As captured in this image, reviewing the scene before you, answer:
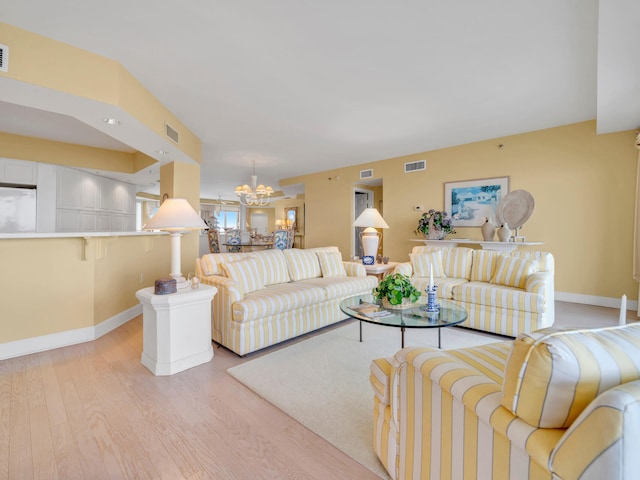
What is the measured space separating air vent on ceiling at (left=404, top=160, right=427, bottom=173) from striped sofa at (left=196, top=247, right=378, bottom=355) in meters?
3.18

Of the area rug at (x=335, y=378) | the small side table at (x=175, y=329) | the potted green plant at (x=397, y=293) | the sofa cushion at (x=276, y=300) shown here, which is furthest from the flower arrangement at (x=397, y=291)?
the small side table at (x=175, y=329)

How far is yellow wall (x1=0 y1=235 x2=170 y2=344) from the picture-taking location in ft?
8.59

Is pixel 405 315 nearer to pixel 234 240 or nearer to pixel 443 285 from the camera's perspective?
pixel 443 285

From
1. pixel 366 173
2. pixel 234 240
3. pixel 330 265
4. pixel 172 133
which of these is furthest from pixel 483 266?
pixel 234 240

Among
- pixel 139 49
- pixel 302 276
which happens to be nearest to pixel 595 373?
pixel 302 276

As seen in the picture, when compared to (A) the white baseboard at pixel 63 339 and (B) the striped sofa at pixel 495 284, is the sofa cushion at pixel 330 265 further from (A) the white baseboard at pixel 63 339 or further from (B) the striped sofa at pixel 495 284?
(A) the white baseboard at pixel 63 339

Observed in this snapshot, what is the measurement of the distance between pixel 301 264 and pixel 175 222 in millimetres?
1679

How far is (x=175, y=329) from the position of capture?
7.61 ft

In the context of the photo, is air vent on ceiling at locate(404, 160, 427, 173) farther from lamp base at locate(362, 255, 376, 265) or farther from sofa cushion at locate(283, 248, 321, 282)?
sofa cushion at locate(283, 248, 321, 282)

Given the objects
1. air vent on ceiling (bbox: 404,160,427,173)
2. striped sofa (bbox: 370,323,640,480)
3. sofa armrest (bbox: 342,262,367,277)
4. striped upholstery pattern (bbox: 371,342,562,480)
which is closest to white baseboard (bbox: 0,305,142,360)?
sofa armrest (bbox: 342,262,367,277)

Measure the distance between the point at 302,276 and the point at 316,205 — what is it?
4641 mm

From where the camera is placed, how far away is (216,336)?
112 inches

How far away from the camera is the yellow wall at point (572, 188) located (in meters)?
4.13

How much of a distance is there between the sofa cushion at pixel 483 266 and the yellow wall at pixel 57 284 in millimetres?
4216
